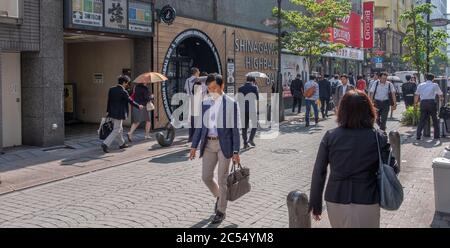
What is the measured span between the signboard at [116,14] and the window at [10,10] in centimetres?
280

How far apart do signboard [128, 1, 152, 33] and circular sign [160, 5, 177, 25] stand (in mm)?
493

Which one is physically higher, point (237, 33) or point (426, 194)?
point (237, 33)

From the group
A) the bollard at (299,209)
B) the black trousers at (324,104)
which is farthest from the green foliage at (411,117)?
the bollard at (299,209)

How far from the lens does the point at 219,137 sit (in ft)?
20.5

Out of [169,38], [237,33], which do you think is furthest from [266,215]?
[237,33]

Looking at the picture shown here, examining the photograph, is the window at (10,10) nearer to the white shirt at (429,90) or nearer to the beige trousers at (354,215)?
the beige trousers at (354,215)

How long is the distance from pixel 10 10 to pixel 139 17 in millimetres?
4371

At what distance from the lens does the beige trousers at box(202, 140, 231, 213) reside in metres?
6.25

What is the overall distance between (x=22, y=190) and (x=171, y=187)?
7.74ft

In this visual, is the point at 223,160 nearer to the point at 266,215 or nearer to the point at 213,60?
the point at 266,215

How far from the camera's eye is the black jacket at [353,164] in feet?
12.6

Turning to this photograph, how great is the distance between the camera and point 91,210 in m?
6.81

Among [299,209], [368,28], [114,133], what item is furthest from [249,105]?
[368,28]
